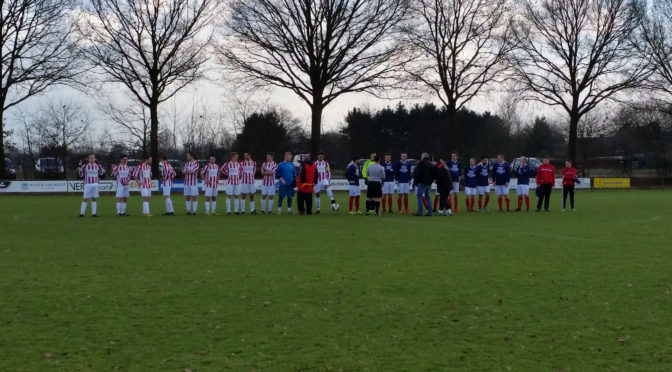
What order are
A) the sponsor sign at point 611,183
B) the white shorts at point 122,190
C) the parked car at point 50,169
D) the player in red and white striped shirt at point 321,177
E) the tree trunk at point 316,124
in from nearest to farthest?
the white shorts at point 122,190 → the player in red and white striped shirt at point 321,177 → the tree trunk at point 316,124 → the parked car at point 50,169 → the sponsor sign at point 611,183

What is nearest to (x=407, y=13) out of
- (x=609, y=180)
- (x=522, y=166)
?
(x=609, y=180)

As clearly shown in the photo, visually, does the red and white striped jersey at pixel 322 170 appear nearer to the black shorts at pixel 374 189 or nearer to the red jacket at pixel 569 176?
the black shorts at pixel 374 189

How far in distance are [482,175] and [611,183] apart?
25958 mm

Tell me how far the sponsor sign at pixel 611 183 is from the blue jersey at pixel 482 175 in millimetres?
24618

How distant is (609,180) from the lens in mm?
48125

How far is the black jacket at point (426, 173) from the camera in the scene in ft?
74.7

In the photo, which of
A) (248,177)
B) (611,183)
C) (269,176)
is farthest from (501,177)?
(611,183)

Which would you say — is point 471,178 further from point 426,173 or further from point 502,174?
point 426,173

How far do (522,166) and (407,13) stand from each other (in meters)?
21.1

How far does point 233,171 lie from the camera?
24.6 metres

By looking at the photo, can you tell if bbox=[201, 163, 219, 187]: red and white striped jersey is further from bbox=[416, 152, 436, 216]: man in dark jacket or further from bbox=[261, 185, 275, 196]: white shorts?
bbox=[416, 152, 436, 216]: man in dark jacket

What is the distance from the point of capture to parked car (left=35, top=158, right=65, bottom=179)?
4556cm

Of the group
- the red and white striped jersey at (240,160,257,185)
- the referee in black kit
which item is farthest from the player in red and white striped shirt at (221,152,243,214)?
the referee in black kit

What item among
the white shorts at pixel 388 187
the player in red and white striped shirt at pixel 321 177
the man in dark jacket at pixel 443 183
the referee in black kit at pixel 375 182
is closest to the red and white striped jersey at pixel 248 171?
the player in red and white striped shirt at pixel 321 177
